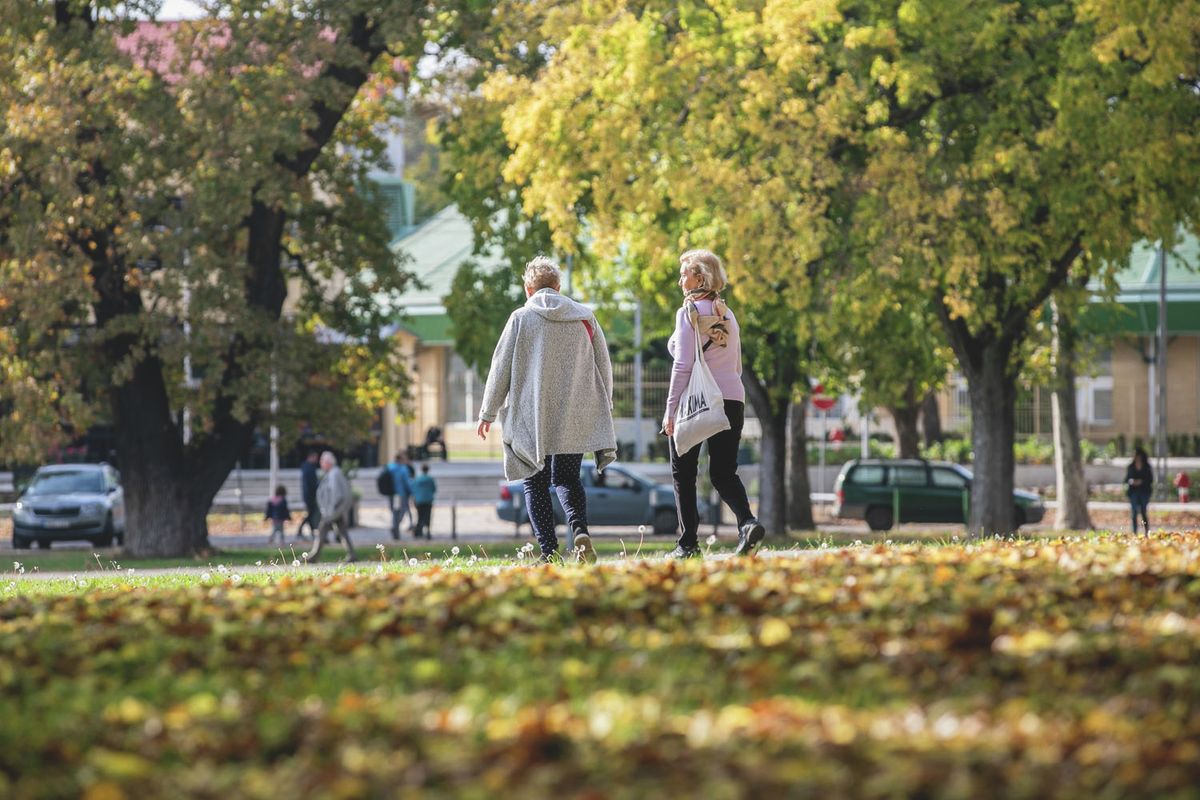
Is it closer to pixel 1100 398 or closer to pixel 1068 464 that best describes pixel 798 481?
pixel 1068 464

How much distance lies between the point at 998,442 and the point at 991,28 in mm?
6612

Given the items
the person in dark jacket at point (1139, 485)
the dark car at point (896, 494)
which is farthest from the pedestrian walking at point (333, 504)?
the dark car at point (896, 494)

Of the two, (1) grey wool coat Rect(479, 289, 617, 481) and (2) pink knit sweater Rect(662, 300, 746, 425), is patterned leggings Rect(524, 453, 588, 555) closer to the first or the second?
(1) grey wool coat Rect(479, 289, 617, 481)

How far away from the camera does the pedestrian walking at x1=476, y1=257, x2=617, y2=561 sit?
10086 mm

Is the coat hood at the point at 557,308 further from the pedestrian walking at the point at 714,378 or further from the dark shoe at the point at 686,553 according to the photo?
the dark shoe at the point at 686,553

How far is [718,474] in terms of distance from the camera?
34.3 feet

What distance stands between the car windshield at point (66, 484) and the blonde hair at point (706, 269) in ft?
80.5

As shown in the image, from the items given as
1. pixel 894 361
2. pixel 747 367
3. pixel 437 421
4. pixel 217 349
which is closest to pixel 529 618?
pixel 217 349

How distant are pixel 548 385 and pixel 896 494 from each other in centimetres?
2563

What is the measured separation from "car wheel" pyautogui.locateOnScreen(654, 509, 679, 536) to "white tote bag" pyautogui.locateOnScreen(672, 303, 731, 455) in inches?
921

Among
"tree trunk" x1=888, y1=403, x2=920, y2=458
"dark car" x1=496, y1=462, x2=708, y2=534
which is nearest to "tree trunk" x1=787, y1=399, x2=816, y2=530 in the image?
"dark car" x1=496, y1=462, x2=708, y2=534

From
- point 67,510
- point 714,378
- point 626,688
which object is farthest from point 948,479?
point 626,688

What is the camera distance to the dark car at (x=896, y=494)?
115 feet

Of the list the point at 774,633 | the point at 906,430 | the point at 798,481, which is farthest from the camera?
the point at 906,430
